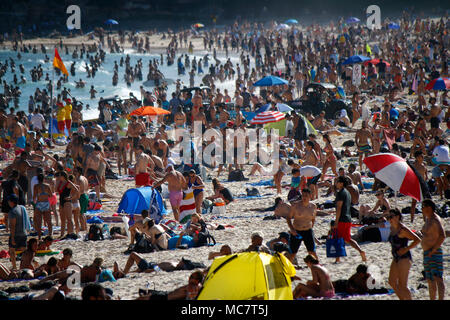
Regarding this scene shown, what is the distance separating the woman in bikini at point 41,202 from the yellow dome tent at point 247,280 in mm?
4612

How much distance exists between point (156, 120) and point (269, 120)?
5738mm

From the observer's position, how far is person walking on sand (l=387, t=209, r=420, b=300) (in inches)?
244

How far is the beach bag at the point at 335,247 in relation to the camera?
7852 millimetres

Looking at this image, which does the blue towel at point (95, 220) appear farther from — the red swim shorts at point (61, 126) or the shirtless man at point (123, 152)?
the red swim shorts at point (61, 126)

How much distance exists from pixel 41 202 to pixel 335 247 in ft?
15.9

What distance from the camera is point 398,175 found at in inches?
305

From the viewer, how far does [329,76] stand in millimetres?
25984

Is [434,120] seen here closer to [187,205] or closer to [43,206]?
[187,205]

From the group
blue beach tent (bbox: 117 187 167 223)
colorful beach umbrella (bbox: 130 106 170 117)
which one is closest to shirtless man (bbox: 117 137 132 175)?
colorful beach umbrella (bbox: 130 106 170 117)

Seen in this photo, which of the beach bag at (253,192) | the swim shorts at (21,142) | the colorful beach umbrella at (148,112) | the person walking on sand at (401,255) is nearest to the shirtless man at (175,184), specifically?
the beach bag at (253,192)

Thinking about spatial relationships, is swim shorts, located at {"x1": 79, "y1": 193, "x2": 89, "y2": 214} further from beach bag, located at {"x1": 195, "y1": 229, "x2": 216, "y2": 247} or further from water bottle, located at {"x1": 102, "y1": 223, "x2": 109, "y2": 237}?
beach bag, located at {"x1": 195, "y1": 229, "x2": 216, "y2": 247}

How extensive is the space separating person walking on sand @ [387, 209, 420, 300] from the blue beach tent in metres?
5.22

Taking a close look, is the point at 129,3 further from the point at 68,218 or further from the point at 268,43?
the point at 68,218
